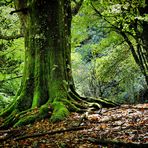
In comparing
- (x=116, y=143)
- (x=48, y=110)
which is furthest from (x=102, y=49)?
(x=116, y=143)

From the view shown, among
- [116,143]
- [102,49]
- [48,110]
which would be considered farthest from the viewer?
[102,49]

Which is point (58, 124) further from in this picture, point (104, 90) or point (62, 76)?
point (104, 90)

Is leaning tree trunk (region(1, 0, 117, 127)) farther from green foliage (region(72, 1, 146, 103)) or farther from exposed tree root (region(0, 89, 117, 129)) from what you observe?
green foliage (region(72, 1, 146, 103))

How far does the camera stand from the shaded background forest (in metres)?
12.7

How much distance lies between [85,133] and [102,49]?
11.6 m

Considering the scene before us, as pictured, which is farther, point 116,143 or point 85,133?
point 85,133

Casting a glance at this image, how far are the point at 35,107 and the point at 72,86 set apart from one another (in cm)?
160

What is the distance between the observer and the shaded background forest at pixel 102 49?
41.7 feet

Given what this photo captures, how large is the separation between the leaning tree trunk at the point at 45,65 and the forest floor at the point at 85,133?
1.21 meters

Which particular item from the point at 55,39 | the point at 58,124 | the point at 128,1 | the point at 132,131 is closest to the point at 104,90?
the point at 128,1

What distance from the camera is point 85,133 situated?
5758mm

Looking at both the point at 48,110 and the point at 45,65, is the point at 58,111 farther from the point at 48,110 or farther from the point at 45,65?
the point at 45,65

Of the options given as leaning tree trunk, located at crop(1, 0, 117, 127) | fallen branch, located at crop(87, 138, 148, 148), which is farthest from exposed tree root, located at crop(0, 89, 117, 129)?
fallen branch, located at crop(87, 138, 148, 148)

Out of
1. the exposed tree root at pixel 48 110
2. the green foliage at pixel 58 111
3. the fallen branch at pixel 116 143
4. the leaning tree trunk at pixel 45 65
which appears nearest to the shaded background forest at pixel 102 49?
the leaning tree trunk at pixel 45 65
